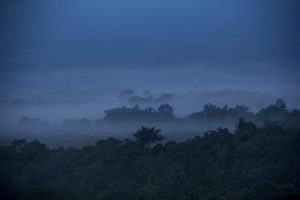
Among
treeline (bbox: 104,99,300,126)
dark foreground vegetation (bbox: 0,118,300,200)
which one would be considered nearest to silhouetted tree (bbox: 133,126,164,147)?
dark foreground vegetation (bbox: 0,118,300,200)

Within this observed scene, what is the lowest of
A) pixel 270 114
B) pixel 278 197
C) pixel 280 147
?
pixel 278 197

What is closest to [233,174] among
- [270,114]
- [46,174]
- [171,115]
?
[46,174]

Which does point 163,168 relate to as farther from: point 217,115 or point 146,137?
point 217,115

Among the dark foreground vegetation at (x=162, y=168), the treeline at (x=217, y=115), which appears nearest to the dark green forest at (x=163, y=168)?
the dark foreground vegetation at (x=162, y=168)

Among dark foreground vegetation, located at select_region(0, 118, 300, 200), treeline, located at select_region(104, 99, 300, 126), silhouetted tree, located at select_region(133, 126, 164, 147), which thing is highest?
treeline, located at select_region(104, 99, 300, 126)

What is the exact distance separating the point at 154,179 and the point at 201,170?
2.04 meters

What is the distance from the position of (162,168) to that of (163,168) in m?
0.04

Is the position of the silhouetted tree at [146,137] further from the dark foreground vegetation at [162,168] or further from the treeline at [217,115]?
the treeline at [217,115]

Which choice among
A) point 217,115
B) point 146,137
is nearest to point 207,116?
point 217,115

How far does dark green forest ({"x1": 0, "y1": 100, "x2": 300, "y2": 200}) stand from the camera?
56.0 ft

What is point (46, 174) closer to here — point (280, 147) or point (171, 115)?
point (280, 147)

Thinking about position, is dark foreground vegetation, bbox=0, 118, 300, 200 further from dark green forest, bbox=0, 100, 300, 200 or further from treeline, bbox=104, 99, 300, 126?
treeline, bbox=104, 99, 300, 126

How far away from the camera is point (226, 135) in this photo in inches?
949

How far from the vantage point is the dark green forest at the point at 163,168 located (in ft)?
56.0
